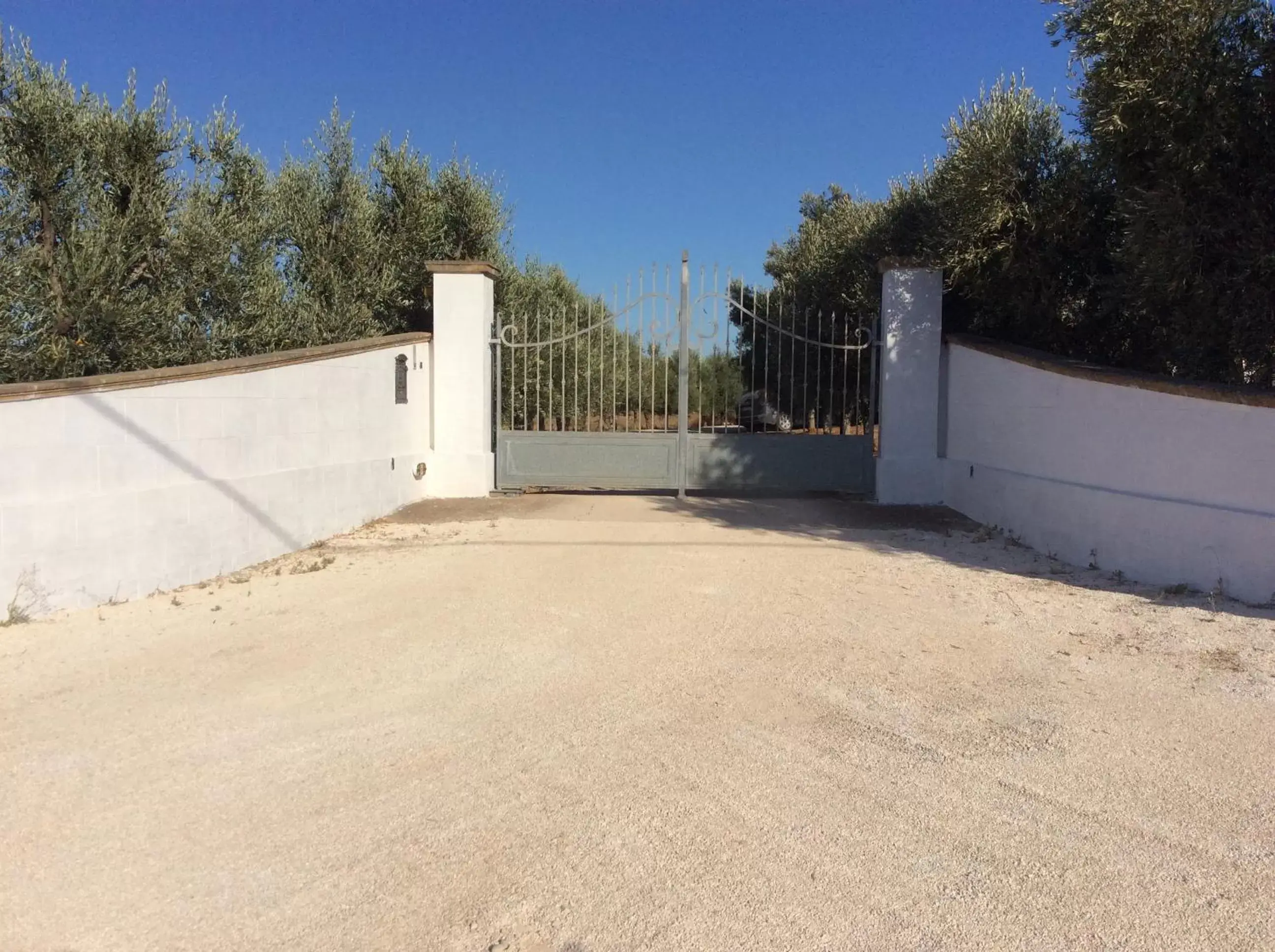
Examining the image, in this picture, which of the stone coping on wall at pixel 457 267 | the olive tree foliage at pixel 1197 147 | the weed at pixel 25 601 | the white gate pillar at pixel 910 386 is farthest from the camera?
the stone coping on wall at pixel 457 267

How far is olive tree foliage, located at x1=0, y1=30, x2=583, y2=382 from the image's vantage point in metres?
8.59

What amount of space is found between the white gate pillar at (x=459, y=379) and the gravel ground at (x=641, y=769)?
440 cm

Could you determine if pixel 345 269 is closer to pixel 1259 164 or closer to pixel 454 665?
pixel 454 665

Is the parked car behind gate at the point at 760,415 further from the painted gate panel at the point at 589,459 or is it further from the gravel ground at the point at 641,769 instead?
the gravel ground at the point at 641,769

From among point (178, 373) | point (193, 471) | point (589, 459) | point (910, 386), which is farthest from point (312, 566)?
point (910, 386)

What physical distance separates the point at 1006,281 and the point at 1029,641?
18.3 feet

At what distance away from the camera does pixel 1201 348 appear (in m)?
8.02

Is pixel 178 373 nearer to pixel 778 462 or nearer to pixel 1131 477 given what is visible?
pixel 778 462

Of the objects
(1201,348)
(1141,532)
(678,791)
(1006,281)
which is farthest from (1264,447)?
(678,791)

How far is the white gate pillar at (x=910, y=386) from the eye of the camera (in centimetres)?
1066

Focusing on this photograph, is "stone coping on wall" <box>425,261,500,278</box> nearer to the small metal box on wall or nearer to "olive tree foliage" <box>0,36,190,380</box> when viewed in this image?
the small metal box on wall

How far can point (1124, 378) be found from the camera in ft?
23.9

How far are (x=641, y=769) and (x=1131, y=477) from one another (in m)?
5.44

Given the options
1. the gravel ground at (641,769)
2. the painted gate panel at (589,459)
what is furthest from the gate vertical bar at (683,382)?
the gravel ground at (641,769)
